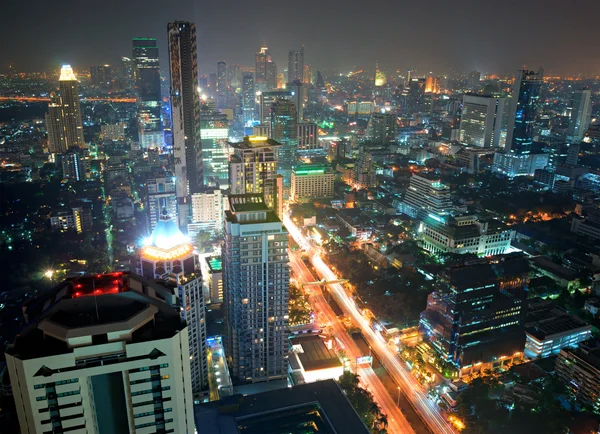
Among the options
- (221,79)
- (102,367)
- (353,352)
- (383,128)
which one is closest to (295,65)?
→ (221,79)

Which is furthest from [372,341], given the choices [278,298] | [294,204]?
[294,204]

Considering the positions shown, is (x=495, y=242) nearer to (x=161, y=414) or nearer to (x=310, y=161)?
(x=310, y=161)

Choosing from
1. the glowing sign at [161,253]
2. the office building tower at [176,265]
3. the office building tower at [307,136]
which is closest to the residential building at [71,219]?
the office building tower at [176,265]

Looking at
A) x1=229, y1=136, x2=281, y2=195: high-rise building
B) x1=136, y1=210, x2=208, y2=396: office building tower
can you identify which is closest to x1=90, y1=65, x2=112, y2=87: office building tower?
x1=229, y1=136, x2=281, y2=195: high-rise building

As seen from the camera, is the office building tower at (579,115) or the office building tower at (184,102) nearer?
the office building tower at (184,102)

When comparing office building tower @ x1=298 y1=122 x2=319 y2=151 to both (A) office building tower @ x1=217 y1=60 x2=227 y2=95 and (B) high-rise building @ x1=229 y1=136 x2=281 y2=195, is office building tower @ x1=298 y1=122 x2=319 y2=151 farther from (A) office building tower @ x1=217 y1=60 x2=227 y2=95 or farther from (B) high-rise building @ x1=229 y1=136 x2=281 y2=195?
(A) office building tower @ x1=217 y1=60 x2=227 y2=95

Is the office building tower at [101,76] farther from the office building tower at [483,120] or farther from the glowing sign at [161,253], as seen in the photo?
the office building tower at [483,120]

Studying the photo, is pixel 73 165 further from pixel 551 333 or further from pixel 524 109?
pixel 524 109
